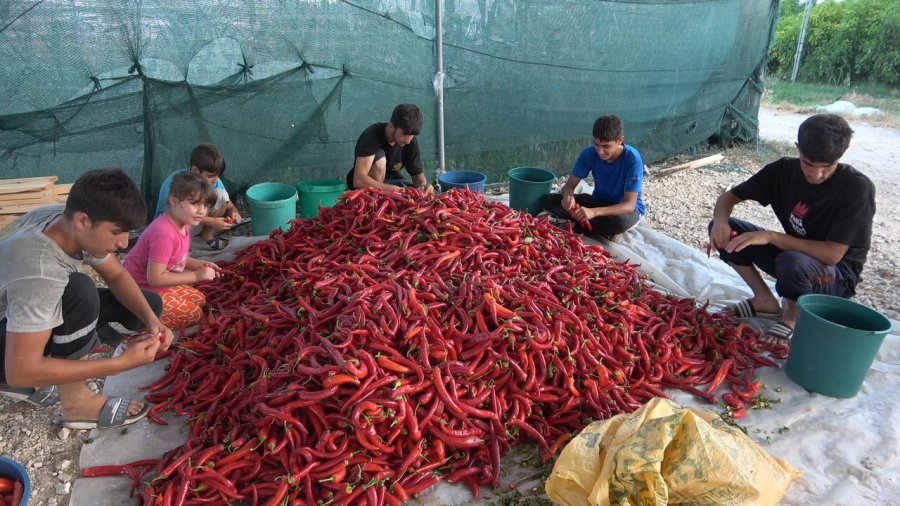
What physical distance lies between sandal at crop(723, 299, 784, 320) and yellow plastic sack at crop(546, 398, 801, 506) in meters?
2.06

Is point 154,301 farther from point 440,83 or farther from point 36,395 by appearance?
point 440,83

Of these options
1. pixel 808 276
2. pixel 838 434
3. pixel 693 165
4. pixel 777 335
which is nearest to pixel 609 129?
pixel 808 276

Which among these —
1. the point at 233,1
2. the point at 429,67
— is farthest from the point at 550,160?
the point at 233,1

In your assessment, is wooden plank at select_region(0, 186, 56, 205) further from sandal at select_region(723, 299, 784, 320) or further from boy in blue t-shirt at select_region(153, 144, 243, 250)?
sandal at select_region(723, 299, 784, 320)

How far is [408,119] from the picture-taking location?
18.0 ft

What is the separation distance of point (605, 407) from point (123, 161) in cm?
553

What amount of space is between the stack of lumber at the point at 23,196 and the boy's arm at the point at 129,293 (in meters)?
2.59

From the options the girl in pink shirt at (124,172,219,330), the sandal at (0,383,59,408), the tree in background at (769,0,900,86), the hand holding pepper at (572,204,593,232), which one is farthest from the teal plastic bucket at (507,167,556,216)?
the tree in background at (769,0,900,86)

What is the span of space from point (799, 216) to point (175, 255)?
4590mm

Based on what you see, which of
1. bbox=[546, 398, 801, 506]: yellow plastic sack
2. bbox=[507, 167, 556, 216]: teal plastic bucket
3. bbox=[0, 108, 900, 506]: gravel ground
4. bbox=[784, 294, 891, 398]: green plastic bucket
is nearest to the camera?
bbox=[546, 398, 801, 506]: yellow plastic sack

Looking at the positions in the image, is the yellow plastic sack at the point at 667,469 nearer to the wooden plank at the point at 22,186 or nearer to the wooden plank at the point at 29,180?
the wooden plank at the point at 22,186

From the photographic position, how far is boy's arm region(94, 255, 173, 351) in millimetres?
3285

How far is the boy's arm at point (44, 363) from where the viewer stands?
264 centimetres

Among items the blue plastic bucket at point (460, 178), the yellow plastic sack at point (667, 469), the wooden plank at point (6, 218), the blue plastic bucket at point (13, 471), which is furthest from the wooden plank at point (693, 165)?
the blue plastic bucket at point (13, 471)
